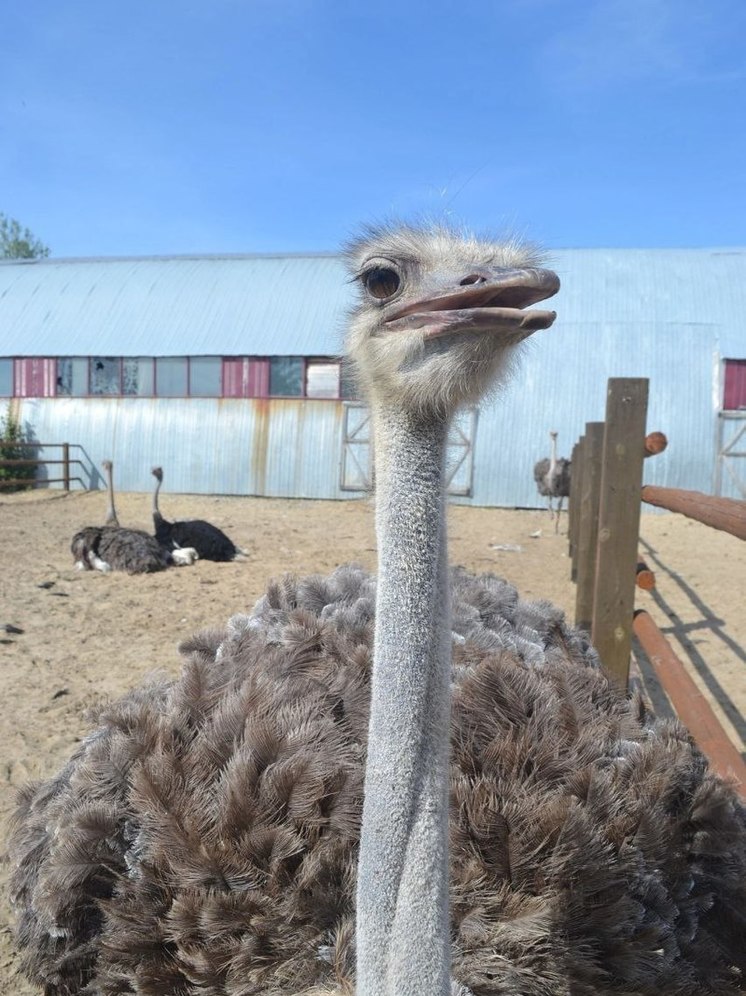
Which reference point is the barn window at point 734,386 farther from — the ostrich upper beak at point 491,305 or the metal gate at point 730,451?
the ostrich upper beak at point 491,305

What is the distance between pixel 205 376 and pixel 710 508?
15.2 meters

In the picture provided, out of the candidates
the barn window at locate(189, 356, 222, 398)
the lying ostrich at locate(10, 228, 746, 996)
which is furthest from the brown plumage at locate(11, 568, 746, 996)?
the barn window at locate(189, 356, 222, 398)

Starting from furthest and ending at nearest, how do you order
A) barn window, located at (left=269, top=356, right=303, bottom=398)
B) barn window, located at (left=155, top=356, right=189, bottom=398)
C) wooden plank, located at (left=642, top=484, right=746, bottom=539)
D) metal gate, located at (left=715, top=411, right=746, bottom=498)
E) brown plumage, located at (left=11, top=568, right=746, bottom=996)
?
barn window, located at (left=155, top=356, right=189, bottom=398) → barn window, located at (left=269, top=356, right=303, bottom=398) → metal gate, located at (left=715, top=411, right=746, bottom=498) → wooden plank, located at (left=642, top=484, right=746, bottom=539) → brown plumage, located at (left=11, top=568, right=746, bottom=996)

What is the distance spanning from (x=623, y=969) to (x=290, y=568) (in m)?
6.70

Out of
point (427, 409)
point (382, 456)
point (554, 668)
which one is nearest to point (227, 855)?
point (382, 456)

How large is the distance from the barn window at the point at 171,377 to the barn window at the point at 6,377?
11.6 ft

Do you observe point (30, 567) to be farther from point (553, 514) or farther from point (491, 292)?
point (553, 514)

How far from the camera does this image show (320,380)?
16.3m

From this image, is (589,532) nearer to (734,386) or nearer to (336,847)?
(336,847)

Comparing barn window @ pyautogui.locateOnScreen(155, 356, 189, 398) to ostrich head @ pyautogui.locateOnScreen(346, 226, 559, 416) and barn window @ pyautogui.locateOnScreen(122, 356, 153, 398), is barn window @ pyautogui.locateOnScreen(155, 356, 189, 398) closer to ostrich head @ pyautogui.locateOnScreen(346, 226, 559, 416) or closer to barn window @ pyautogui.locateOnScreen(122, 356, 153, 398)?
barn window @ pyautogui.locateOnScreen(122, 356, 153, 398)

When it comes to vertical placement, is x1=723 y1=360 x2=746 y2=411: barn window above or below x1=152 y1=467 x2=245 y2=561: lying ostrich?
above

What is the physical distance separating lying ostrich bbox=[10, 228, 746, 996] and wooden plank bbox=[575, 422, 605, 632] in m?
2.10

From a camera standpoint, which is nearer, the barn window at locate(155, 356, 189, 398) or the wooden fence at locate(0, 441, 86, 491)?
the wooden fence at locate(0, 441, 86, 491)

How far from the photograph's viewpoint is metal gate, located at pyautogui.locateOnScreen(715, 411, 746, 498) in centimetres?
1477
